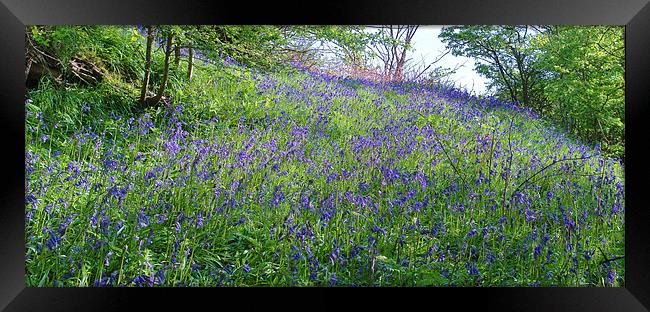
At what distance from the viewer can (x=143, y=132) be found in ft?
8.76

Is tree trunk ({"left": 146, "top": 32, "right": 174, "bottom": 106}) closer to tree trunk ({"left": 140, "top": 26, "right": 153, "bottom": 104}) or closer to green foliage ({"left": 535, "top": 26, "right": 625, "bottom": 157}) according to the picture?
tree trunk ({"left": 140, "top": 26, "right": 153, "bottom": 104})

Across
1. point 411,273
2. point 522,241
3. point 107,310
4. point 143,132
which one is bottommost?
point 107,310

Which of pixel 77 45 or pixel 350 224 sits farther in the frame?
pixel 77 45

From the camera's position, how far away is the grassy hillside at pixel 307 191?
2.36 m

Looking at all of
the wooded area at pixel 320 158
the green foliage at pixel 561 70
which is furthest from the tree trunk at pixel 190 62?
the green foliage at pixel 561 70

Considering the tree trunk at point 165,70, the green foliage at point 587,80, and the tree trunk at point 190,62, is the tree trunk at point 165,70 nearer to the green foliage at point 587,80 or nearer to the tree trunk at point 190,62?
the tree trunk at point 190,62

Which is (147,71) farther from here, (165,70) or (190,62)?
(190,62)
